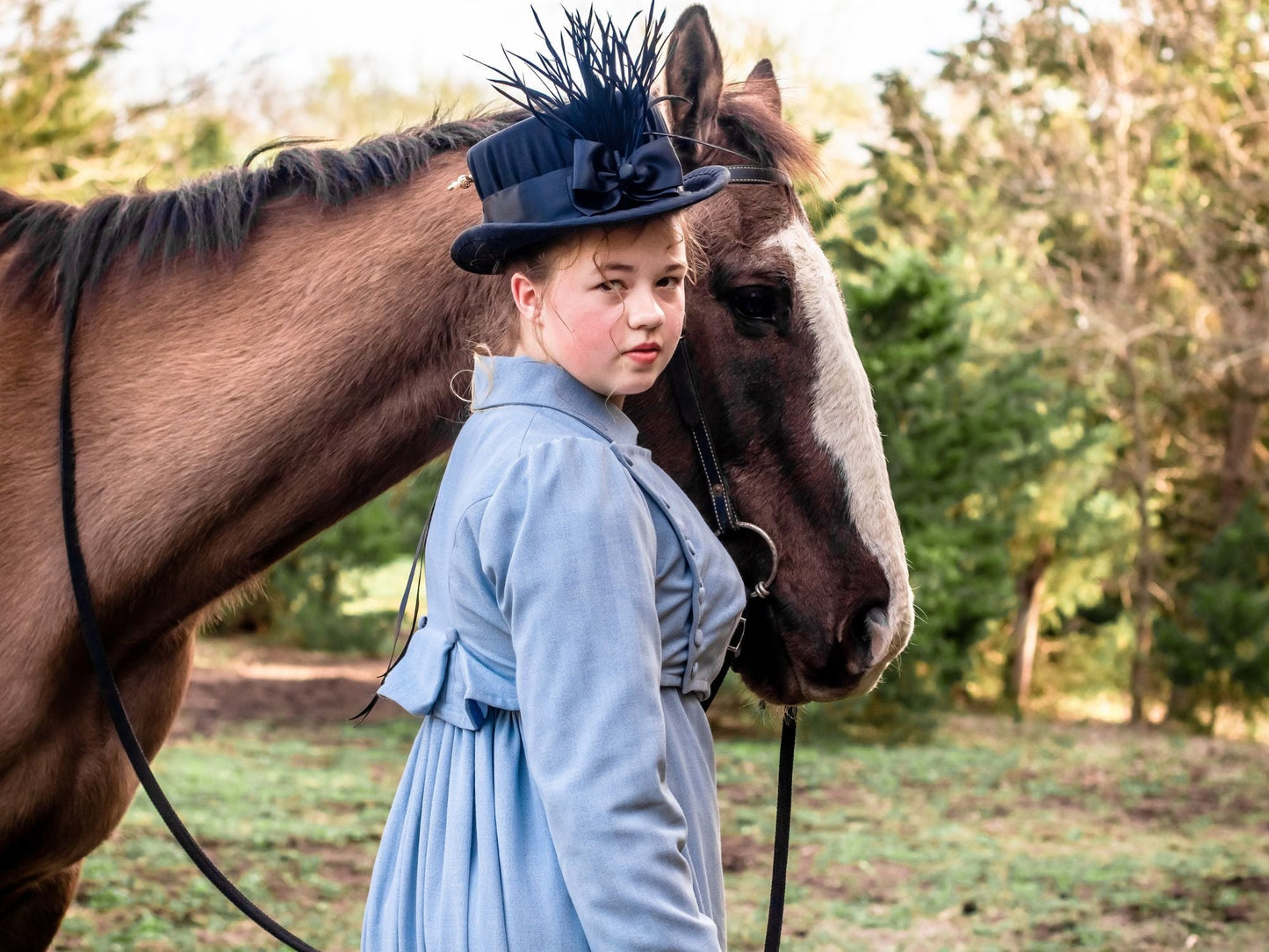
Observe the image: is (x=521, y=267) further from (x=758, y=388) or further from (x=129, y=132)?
(x=129, y=132)

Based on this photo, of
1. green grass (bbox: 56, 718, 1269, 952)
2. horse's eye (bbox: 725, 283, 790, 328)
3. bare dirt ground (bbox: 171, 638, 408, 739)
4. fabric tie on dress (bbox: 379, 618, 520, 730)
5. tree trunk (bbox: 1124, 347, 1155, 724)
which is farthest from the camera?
tree trunk (bbox: 1124, 347, 1155, 724)

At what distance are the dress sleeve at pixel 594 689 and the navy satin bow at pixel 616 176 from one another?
11.6 inches

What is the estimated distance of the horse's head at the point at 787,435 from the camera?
192 centimetres

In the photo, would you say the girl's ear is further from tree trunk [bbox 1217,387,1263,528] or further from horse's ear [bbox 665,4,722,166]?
tree trunk [bbox 1217,387,1263,528]

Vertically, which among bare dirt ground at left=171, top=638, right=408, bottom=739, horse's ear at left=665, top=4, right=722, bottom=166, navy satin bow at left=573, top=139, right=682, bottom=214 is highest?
horse's ear at left=665, top=4, right=722, bottom=166

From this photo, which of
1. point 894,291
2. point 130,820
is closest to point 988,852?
point 894,291

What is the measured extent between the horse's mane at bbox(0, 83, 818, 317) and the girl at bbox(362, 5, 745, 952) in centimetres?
79

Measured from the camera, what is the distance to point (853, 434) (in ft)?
6.44

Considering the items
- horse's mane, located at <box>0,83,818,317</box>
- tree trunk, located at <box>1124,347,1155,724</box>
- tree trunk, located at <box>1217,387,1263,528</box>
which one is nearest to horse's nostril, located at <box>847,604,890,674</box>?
horse's mane, located at <box>0,83,818,317</box>

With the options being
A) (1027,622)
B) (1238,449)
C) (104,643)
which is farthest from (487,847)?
(1238,449)

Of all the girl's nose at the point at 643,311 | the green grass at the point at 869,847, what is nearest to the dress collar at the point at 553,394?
the girl's nose at the point at 643,311

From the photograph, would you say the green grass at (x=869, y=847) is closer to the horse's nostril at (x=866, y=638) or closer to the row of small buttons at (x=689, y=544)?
the horse's nostril at (x=866, y=638)

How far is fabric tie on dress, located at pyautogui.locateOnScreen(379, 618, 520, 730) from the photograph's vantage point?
1396mm

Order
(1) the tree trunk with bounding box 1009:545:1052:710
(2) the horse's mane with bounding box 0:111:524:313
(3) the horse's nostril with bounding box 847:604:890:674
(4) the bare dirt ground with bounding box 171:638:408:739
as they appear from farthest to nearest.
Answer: (1) the tree trunk with bounding box 1009:545:1052:710 → (4) the bare dirt ground with bounding box 171:638:408:739 → (2) the horse's mane with bounding box 0:111:524:313 → (3) the horse's nostril with bounding box 847:604:890:674
